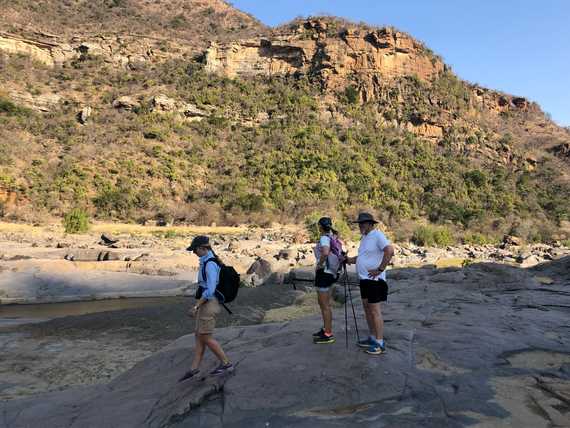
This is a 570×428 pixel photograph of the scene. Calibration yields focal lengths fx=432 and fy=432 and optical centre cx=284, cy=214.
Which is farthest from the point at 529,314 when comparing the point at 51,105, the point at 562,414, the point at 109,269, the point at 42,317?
the point at 51,105

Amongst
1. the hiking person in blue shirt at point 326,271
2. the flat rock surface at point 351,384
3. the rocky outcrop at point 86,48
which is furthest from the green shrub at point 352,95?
the hiking person in blue shirt at point 326,271

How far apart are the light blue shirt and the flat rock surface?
0.83 m

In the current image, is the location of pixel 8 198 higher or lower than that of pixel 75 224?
higher

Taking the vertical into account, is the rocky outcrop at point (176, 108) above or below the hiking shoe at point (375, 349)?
above

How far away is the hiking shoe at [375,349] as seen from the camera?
14.5ft

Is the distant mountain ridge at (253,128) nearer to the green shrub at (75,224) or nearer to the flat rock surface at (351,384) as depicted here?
the green shrub at (75,224)

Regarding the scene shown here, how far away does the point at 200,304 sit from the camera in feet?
14.2

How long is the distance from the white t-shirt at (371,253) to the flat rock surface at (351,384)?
86 centimetres

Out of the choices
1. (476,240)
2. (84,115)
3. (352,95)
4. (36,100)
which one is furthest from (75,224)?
(352,95)

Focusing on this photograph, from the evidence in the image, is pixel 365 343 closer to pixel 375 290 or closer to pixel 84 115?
pixel 375 290

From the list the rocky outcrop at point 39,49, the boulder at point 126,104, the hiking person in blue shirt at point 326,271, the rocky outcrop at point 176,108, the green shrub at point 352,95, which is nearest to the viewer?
the hiking person in blue shirt at point 326,271

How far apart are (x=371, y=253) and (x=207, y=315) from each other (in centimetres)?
183

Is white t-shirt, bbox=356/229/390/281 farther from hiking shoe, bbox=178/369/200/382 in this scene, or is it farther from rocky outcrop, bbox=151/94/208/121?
rocky outcrop, bbox=151/94/208/121

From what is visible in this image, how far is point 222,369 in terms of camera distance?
4.38 meters
